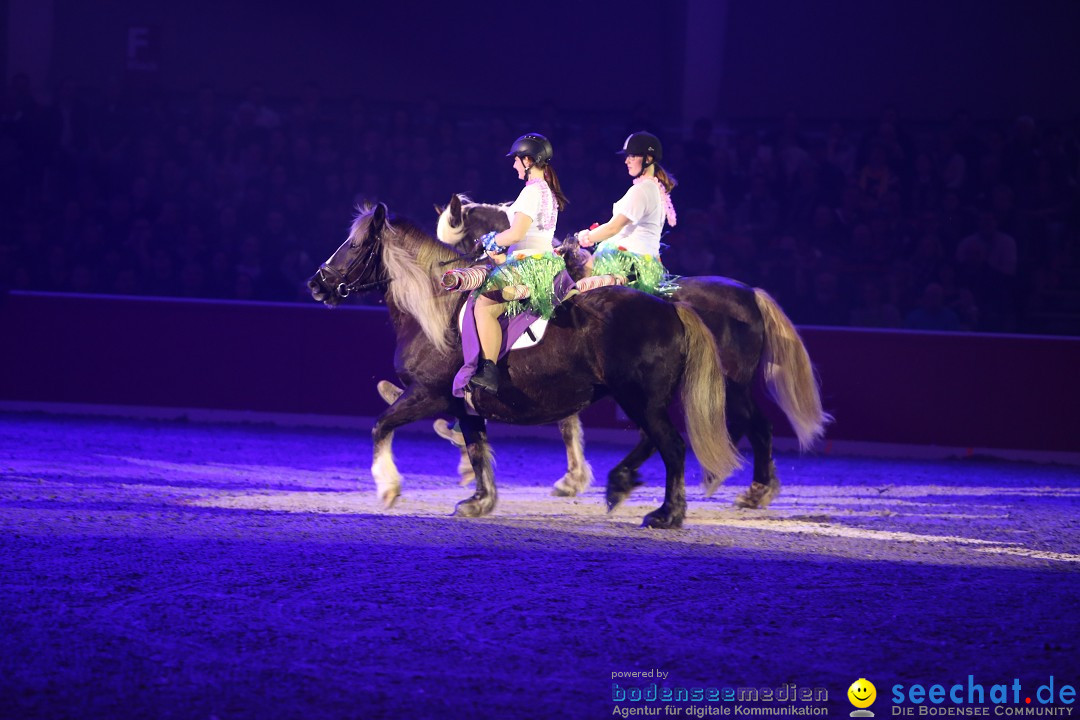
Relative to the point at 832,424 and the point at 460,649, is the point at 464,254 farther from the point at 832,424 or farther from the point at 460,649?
the point at 832,424

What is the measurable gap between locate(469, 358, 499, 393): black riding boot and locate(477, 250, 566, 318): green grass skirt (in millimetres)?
359

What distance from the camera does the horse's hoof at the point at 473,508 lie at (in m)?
7.96

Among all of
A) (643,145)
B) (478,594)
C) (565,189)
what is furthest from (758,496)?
(565,189)

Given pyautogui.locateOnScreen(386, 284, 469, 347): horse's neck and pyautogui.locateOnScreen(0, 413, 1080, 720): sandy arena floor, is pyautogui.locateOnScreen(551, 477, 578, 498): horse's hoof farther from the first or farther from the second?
pyautogui.locateOnScreen(386, 284, 469, 347): horse's neck

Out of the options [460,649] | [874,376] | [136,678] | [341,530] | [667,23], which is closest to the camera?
[136,678]

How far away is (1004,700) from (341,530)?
13.6ft

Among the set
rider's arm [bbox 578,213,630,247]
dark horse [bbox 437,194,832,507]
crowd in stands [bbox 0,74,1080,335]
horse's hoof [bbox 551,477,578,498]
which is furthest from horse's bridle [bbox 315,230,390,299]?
crowd in stands [bbox 0,74,1080,335]

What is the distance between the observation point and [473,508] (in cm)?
796

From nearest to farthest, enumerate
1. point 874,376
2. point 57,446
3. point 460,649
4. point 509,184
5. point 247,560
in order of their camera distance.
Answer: point 460,649 < point 247,560 < point 57,446 < point 874,376 < point 509,184

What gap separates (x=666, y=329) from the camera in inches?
302

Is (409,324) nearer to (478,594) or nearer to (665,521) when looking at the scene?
(665,521)

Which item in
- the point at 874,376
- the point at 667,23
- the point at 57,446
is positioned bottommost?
Answer: the point at 57,446

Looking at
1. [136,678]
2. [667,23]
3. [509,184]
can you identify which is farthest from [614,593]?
[667,23]

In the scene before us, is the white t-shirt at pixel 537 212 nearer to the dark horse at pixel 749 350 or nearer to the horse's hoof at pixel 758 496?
the dark horse at pixel 749 350
